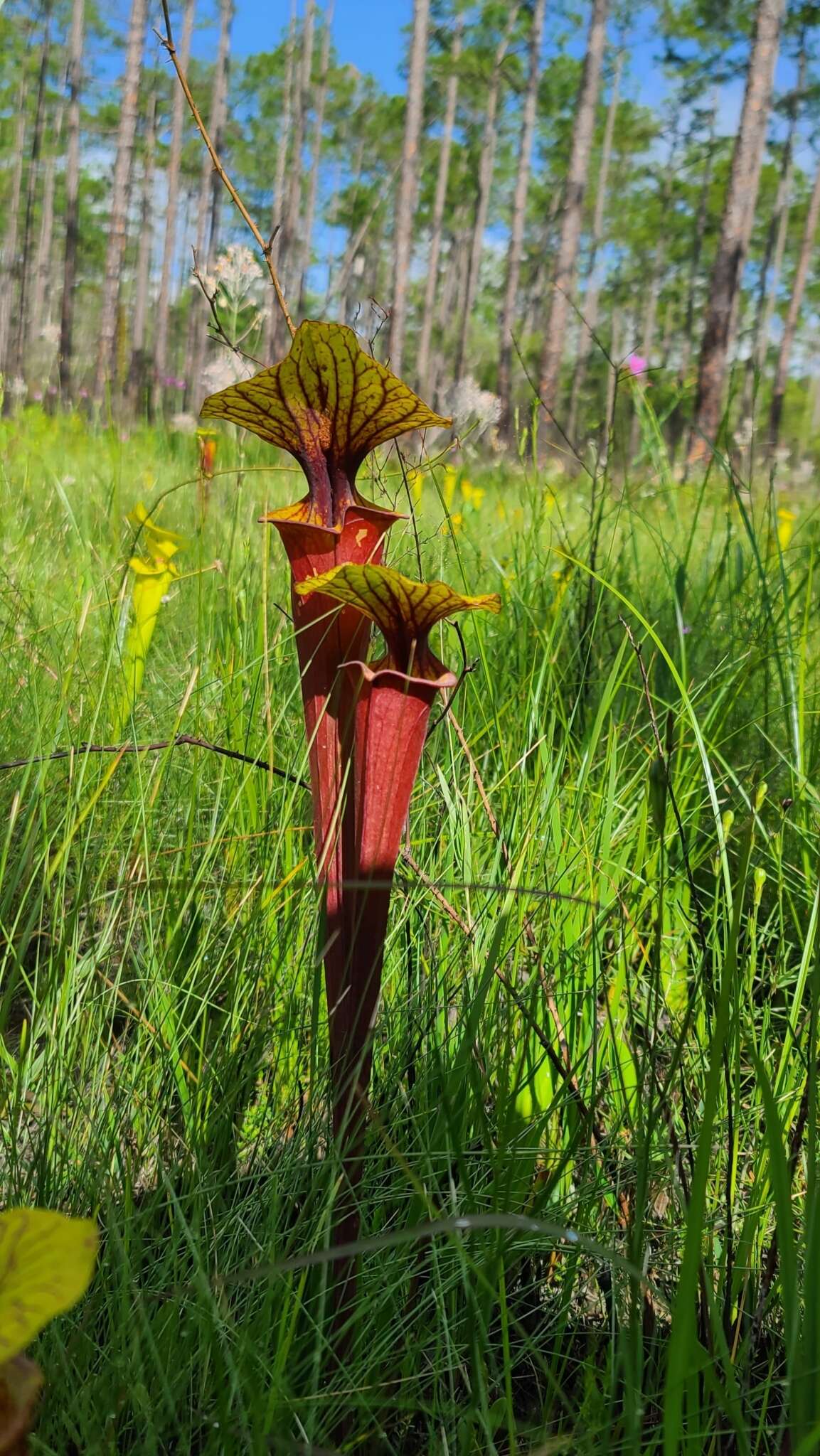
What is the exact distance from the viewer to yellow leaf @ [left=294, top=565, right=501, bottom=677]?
69cm

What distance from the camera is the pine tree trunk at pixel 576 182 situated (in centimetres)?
1373

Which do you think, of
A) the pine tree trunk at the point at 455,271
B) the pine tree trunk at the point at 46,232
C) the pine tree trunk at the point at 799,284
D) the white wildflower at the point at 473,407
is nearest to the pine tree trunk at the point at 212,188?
the pine tree trunk at the point at 46,232

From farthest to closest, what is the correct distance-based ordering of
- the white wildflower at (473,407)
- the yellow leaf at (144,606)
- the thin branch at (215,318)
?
the white wildflower at (473,407)
the yellow leaf at (144,606)
the thin branch at (215,318)

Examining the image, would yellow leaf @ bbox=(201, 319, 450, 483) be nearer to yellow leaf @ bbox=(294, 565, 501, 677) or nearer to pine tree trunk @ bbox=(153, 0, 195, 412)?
yellow leaf @ bbox=(294, 565, 501, 677)

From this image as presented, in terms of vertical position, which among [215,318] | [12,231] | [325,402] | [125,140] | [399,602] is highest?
[12,231]

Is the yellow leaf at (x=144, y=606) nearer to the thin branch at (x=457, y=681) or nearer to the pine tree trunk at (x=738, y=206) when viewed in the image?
the thin branch at (x=457, y=681)

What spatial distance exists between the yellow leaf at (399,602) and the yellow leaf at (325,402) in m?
0.17

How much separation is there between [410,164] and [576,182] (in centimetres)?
265

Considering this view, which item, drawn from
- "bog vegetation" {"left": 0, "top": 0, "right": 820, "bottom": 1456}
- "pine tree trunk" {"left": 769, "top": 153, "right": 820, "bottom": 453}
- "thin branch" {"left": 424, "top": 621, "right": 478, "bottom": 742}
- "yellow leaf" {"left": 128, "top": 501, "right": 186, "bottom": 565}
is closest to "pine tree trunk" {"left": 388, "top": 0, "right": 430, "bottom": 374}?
"pine tree trunk" {"left": 769, "top": 153, "right": 820, "bottom": 453}

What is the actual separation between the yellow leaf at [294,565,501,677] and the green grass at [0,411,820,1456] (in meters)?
0.23

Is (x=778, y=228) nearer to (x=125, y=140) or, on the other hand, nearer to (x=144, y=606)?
(x=125, y=140)

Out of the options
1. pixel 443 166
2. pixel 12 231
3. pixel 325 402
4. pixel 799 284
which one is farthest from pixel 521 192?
pixel 325 402

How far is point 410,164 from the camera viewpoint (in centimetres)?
1356

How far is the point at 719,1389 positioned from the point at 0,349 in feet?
92.3
